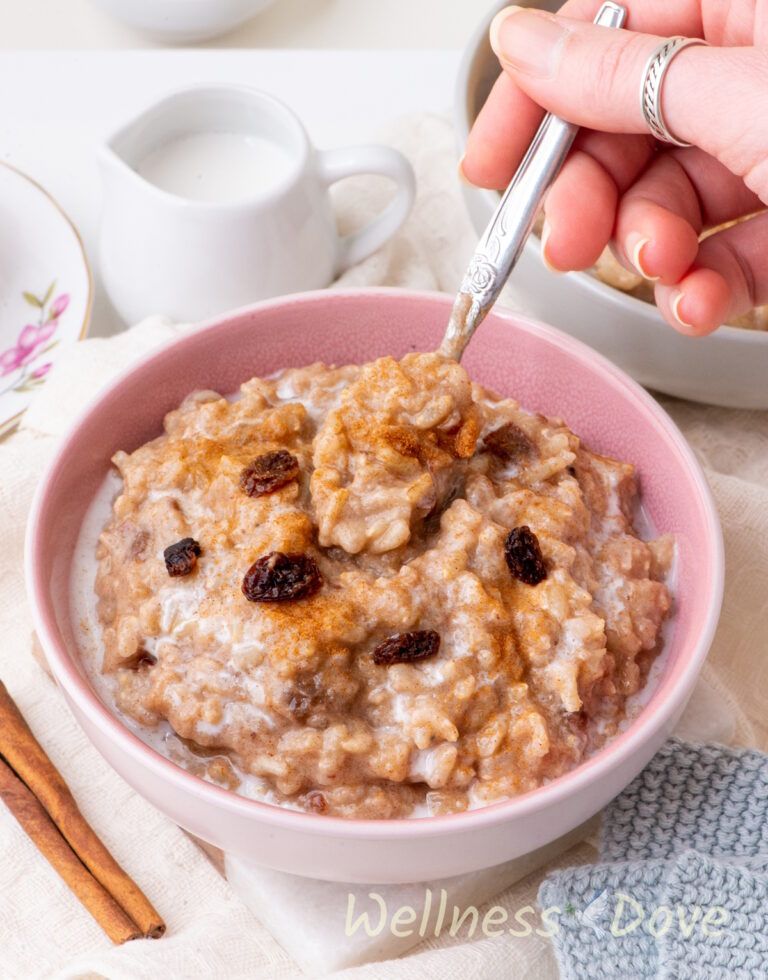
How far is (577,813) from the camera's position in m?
1.43

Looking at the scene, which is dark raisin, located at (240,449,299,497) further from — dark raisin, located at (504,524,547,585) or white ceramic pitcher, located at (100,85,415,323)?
white ceramic pitcher, located at (100,85,415,323)

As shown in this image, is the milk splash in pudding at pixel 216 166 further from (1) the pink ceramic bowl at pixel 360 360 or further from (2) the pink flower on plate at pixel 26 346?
(1) the pink ceramic bowl at pixel 360 360

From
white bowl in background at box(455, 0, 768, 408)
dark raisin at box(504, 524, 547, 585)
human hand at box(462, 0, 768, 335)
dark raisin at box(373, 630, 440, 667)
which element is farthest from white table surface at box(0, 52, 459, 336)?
dark raisin at box(373, 630, 440, 667)

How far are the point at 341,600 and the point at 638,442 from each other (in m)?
0.57

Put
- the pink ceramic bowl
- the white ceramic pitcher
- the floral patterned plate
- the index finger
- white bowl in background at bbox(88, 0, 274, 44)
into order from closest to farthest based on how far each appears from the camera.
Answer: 1. the pink ceramic bowl
2. the index finger
3. the white ceramic pitcher
4. the floral patterned plate
5. white bowl in background at bbox(88, 0, 274, 44)

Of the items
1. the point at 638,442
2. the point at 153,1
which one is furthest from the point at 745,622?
the point at 153,1

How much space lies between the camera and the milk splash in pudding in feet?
7.61

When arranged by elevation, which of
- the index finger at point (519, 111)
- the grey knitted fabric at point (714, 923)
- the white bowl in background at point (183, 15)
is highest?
the index finger at point (519, 111)

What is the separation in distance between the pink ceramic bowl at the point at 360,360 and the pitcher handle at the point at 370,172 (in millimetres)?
517

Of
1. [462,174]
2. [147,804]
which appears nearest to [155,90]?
[462,174]

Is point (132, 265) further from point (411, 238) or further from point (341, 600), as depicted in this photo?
point (341, 600)

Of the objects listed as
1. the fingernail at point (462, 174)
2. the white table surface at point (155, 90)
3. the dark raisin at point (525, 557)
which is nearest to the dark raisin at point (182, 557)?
the dark raisin at point (525, 557)

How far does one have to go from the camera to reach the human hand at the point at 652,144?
157 centimetres

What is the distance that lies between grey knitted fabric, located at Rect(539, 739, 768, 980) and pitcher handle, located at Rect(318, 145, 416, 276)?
1.16 metres
